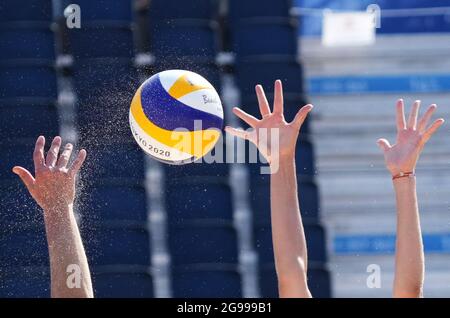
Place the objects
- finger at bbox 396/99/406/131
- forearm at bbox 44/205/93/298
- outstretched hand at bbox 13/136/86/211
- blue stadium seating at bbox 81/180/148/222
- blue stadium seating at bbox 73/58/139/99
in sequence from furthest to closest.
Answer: blue stadium seating at bbox 73/58/139/99
blue stadium seating at bbox 81/180/148/222
finger at bbox 396/99/406/131
outstretched hand at bbox 13/136/86/211
forearm at bbox 44/205/93/298

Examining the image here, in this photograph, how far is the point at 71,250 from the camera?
210 centimetres

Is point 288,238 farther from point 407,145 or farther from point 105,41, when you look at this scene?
point 105,41

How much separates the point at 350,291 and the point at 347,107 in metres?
0.93

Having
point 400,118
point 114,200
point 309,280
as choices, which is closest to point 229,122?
point 114,200

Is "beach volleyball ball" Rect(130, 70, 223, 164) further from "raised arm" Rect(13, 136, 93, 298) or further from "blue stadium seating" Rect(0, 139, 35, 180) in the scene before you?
"blue stadium seating" Rect(0, 139, 35, 180)

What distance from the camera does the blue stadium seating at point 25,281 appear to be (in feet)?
12.4

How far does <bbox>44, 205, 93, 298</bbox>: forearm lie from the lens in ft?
6.79

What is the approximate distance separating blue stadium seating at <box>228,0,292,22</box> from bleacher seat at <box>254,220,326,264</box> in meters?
1.06

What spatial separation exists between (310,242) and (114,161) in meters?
0.86

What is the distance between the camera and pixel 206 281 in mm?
3973

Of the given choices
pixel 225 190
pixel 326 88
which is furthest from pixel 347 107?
pixel 225 190

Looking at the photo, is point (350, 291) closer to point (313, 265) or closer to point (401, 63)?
point (313, 265)

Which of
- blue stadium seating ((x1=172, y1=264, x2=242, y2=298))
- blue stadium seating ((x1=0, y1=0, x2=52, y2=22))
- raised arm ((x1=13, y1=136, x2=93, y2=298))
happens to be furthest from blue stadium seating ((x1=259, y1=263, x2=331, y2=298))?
raised arm ((x1=13, y1=136, x2=93, y2=298))

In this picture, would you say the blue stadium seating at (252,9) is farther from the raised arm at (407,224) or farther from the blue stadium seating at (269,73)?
the raised arm at (407,224)
